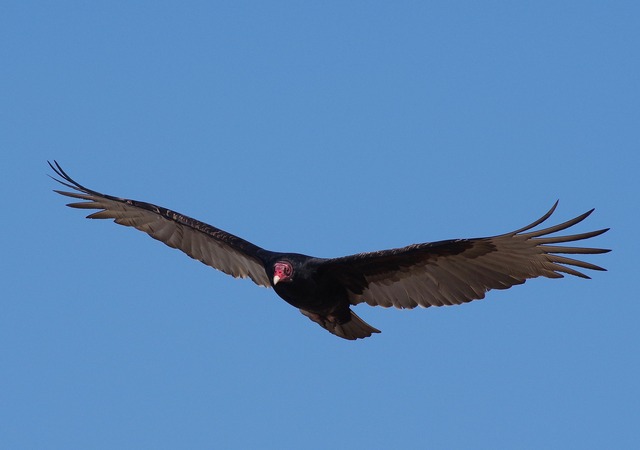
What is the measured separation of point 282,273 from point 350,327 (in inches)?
38.5

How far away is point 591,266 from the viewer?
8742 millimetres

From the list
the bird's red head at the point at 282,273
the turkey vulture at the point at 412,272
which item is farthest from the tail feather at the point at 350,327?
the bird's red head at the point at 282,273

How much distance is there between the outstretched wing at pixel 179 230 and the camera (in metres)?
11.2

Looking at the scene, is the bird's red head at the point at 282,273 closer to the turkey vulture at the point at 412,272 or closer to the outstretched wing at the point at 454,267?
the turkey vulture at the point at 412,272

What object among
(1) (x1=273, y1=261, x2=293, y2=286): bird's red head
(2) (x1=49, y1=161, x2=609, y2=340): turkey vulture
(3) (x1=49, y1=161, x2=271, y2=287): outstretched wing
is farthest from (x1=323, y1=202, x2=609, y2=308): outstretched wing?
(3) (x1=49, y1=161, x2=271, y2=287): outstretched wing

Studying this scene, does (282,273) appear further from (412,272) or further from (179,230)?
(179,230)

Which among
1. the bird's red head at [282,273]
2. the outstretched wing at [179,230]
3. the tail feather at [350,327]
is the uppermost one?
the outstretched wing at [179,230]

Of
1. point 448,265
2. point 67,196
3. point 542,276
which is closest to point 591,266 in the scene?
point 542,276

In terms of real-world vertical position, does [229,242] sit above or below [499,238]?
above

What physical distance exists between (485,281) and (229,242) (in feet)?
9.20

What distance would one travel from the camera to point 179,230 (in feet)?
38.2

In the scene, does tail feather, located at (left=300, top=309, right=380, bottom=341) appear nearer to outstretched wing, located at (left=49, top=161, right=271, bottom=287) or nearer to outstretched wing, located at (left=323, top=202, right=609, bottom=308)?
outstretched wing, located at (left=323, top=202, right=609, bottom=308)

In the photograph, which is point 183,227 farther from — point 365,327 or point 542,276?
point 542,276

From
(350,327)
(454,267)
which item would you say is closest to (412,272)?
(454,267)
